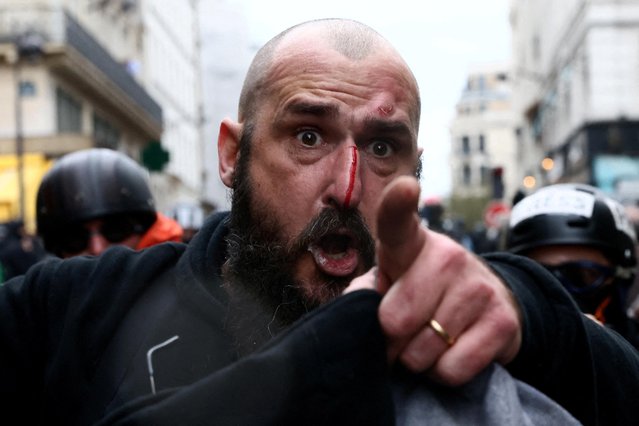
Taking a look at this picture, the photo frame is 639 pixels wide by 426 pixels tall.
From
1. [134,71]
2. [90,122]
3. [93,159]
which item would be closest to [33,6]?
[90,122]

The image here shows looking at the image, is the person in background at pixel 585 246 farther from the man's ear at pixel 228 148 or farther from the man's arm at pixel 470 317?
the man's arm at pixel 470 317

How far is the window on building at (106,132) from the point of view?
32.4m

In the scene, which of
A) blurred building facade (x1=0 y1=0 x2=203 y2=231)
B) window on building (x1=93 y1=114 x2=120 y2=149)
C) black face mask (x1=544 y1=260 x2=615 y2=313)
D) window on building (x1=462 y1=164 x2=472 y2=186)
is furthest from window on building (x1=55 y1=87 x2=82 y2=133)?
window on building (x1=462 y1=164 x2=472 y2=186)

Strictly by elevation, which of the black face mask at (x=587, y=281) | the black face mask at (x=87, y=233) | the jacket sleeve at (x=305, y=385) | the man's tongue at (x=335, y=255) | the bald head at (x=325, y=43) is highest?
the bald head at (x=325, y=43)

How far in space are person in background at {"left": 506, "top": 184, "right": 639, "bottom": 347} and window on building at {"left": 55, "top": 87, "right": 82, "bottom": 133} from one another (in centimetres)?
2484

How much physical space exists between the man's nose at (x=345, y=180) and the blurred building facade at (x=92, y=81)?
11234 millimetres

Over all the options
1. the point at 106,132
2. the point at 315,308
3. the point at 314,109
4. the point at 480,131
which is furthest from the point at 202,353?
the point at 480,131

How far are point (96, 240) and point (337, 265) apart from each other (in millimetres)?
3399

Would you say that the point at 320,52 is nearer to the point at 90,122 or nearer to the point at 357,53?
the point at 357,53

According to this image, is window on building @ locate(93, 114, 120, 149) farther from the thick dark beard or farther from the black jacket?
the thick dark beard

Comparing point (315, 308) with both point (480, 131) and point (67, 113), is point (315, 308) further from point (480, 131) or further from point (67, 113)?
point (480, 131)

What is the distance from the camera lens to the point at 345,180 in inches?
81.4

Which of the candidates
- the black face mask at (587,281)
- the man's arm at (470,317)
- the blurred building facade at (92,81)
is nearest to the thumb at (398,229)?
the man's arm at (470,317)

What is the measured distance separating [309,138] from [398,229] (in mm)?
806
